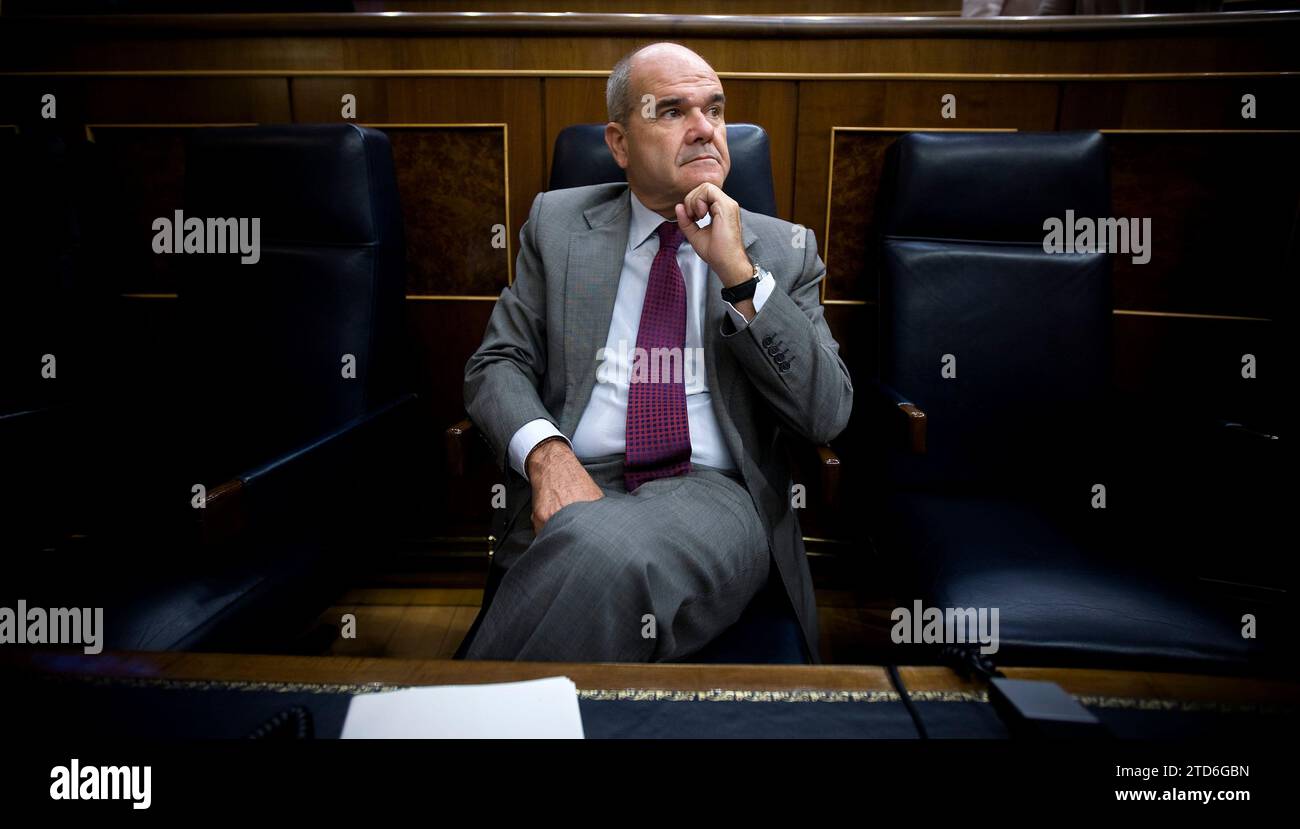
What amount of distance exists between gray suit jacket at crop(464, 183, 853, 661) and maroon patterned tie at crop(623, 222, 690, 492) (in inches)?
2.8

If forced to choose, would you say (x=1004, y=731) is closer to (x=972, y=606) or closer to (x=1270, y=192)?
(x=972, y=606)

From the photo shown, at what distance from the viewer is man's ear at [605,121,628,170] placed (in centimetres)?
137

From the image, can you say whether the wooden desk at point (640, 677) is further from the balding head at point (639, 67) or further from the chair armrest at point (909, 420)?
the balding head at point (639, 67)

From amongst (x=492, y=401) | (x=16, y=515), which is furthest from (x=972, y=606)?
(x=16, y=515)

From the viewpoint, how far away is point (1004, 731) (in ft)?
2.13

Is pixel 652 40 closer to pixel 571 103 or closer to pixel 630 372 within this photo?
pixel 571 103

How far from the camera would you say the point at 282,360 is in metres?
1.44

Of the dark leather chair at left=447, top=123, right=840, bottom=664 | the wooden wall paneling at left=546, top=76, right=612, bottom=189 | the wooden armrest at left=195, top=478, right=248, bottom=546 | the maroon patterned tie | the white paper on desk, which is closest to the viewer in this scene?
the white paper on desk

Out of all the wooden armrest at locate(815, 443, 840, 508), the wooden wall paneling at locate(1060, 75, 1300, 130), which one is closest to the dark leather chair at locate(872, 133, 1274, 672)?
the wooden wall paneling at locate(1060, 75, 1300, 130)

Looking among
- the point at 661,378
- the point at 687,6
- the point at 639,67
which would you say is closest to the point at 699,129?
the point at 639,67

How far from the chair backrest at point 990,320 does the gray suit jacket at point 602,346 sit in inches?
13.3

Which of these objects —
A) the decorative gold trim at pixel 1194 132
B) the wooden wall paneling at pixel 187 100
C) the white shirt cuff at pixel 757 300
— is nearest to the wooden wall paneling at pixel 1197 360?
the decorative gold trim at pixel 1194 132

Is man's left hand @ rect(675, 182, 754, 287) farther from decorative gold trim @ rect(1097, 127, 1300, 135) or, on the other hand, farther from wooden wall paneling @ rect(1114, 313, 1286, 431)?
wooden wall paneling @ rect(1114, 313, 1286, 431)

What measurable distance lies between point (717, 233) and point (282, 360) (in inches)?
39.4
